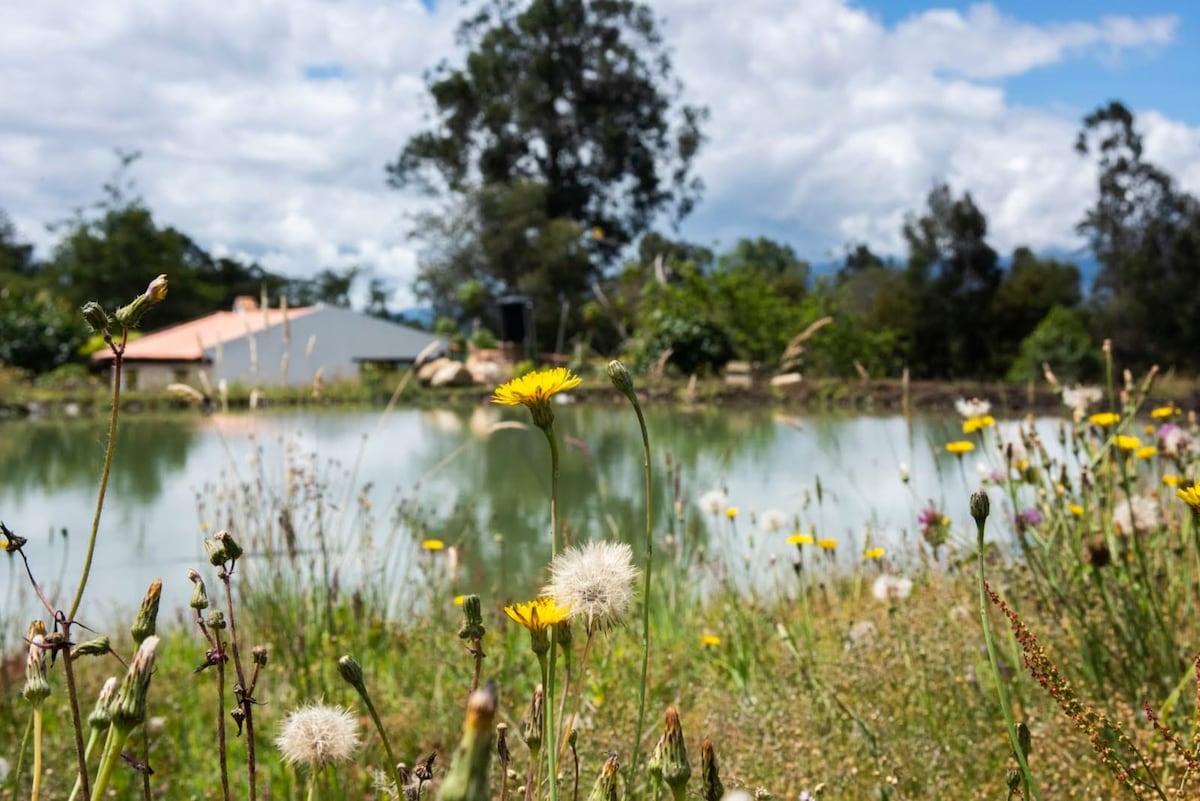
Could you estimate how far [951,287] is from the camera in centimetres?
1884

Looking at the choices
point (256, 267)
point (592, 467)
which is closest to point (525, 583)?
point (592, 467)

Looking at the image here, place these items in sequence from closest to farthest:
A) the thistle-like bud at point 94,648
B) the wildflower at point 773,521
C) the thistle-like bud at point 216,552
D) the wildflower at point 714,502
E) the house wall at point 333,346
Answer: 1. the thistle-like bud at point 94,648
2. the thistle-like bud at point 216,552
3. the wildflower at point 714,502
4. the wildflower at point 773,521
5. the house wall at point 333,346

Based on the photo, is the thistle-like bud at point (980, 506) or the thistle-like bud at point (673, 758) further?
the thistle-like bud at point (980, 506)

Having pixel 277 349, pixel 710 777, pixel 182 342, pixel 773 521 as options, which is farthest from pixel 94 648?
pixel 182 342

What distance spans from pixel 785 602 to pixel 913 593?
376mm

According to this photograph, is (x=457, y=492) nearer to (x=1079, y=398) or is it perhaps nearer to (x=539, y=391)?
(x=1079, y=398)

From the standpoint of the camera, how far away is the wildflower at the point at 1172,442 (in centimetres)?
190

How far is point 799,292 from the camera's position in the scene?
Answer: 2467 centimetres

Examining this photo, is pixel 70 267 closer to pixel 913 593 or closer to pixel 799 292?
pixel 799 292

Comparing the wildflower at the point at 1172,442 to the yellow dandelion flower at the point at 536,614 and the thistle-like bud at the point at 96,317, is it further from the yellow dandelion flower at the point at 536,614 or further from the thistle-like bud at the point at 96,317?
the thistle-like bud at the point at 96,317

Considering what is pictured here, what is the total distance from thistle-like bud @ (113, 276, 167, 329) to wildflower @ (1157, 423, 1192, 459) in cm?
187

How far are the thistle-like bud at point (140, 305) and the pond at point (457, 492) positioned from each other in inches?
59.1

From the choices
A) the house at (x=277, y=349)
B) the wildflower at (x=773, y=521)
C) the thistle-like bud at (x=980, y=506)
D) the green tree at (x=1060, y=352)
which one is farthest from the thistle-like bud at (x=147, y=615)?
the house at (x=277, y=349)

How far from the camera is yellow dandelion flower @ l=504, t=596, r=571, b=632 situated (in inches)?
23.3
